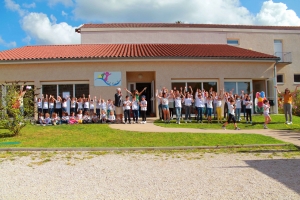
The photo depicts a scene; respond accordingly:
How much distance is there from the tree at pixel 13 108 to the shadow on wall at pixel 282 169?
323 inches

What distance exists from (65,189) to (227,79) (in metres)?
14.7

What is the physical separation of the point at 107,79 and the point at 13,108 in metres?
6.96

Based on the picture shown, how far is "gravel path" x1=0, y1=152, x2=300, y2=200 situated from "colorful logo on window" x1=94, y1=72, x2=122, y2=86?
30.2 ft

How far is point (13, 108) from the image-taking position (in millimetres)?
10352

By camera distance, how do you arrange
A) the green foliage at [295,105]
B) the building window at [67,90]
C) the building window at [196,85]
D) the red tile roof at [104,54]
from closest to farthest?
1. the red tile roof at [104,54]
2. the building window at [67,90]
3. the building window at [196,85]
4. the green foliage at [295,105]

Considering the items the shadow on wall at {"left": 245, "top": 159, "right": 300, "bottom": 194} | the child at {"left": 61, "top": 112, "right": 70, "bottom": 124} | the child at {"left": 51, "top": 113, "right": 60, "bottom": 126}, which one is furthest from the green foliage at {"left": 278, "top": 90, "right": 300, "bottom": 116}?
the child at {"left": 51, "top": 113, "right": 60, "bottom": 126}

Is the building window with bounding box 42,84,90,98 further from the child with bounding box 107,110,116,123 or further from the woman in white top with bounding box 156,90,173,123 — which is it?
the woman in white top with bounding box 156,90,173,123

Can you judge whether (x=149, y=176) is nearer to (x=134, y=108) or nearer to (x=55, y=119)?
(x=134, y=108)

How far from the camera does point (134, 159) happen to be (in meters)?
7.08

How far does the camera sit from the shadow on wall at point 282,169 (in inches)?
195

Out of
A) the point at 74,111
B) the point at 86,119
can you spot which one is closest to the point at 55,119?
the point at 74,111

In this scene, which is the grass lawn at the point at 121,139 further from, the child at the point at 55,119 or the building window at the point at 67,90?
the building window at the point at 67,90

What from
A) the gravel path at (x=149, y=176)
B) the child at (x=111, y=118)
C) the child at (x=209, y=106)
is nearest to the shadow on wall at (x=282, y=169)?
the gravel path at (x=149, y=176)

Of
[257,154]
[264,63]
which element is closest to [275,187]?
[257,154]
